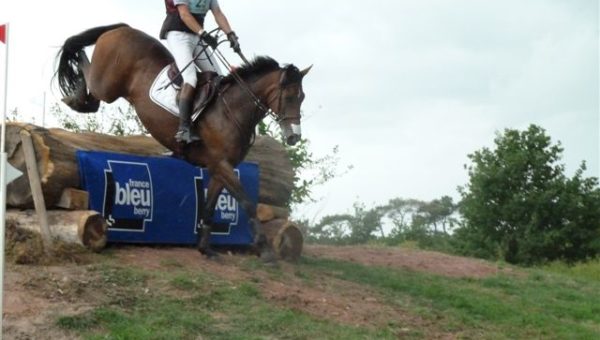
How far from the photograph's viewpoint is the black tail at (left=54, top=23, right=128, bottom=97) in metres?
11.4

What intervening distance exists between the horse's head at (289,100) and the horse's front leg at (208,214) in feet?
3.24

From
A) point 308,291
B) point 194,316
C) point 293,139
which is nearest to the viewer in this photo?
point 194,316

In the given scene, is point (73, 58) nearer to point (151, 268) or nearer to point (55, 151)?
point (55, 151)

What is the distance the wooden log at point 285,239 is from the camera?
39.1 ft

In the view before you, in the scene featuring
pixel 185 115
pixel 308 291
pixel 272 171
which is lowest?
pixel 308 291

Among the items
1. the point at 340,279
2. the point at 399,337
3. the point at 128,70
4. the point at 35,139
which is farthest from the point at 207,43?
the point at 399,337

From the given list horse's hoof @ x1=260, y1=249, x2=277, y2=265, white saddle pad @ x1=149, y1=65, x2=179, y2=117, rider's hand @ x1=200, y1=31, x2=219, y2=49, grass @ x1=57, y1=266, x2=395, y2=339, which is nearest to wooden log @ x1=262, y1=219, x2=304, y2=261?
horse's hoof @ x1=260, y1=249, x2=277, y2=265

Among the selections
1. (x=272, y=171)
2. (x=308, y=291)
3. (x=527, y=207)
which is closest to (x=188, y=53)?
(x=308, y=291)

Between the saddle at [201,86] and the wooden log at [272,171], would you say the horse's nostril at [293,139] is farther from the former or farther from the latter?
the wooden log at [272,171]

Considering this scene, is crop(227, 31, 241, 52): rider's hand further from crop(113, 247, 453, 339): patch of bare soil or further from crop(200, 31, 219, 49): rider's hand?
crop(113, 247, 453, 339): patch of bare soil

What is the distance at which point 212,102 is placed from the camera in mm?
10516

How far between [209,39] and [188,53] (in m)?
0.32

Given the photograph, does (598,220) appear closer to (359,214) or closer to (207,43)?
(207,43)

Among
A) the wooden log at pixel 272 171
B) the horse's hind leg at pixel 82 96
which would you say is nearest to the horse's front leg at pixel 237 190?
the horse's hind leg at pixel 82 96
